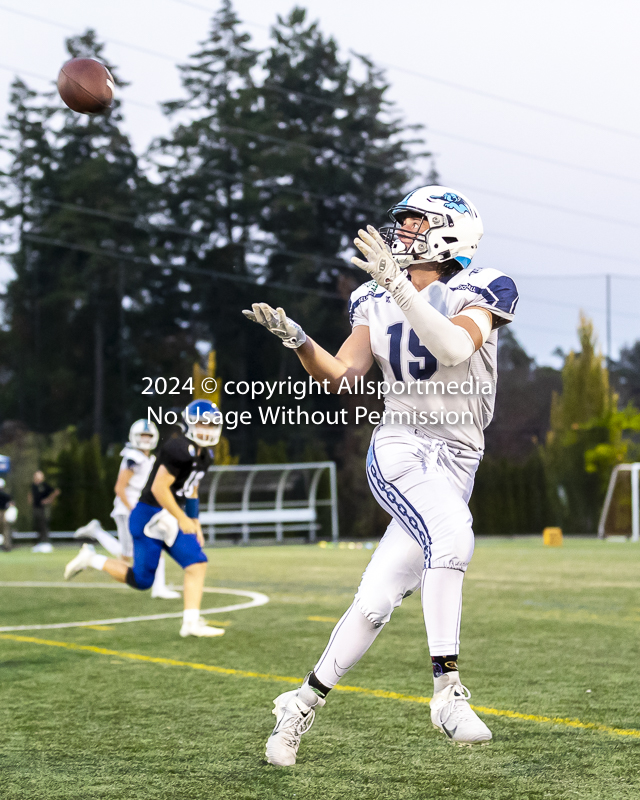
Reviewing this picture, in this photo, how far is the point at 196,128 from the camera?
4144cm

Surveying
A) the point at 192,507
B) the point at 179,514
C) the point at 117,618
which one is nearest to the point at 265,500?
the point at 117,618

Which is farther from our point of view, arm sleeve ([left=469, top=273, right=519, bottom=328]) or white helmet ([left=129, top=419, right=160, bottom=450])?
white helmet ([left=129, top=419, right=160, bottom=450])

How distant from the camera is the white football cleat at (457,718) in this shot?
3738 millimetres

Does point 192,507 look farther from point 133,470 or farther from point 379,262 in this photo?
point 379,262

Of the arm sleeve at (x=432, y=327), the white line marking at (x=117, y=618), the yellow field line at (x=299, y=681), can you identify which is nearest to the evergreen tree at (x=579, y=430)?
the white line marking at (x=117, y=618)

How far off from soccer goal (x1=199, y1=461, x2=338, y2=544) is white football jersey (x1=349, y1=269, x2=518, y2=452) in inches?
809

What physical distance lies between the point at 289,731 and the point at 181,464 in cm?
434

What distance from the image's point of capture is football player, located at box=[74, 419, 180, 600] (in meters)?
11.0

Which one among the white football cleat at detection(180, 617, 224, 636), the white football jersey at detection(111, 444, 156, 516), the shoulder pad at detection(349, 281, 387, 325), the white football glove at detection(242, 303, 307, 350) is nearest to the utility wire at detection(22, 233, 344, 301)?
the white football jersey at detection(111, 444, 156, 516)

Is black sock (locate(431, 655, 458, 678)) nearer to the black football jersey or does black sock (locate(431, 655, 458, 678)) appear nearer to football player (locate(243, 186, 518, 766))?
Answer: football player (locate(243, 186, 518, 766))

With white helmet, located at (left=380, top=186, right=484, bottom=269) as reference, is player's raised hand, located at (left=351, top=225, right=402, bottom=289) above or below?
below

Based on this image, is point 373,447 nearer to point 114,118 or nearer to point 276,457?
point 276,457

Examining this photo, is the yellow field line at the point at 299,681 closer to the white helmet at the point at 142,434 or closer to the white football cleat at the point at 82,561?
the white football cleat at the point at 82,561

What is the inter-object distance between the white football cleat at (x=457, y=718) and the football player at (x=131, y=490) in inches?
282
